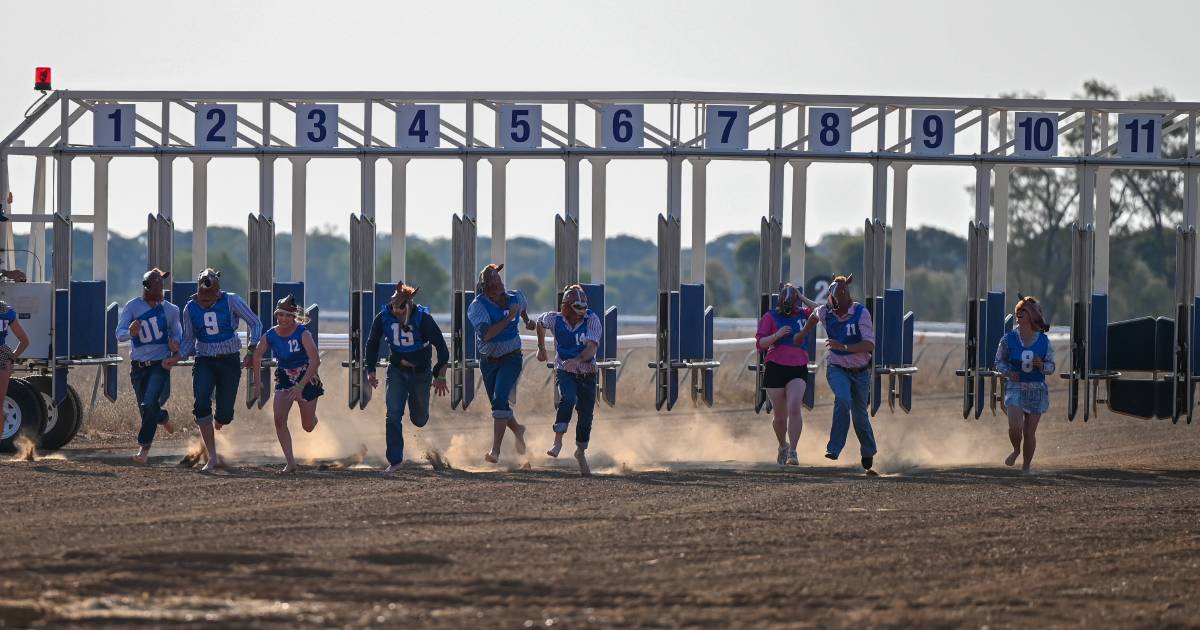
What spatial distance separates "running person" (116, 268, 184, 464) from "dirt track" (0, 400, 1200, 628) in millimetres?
580

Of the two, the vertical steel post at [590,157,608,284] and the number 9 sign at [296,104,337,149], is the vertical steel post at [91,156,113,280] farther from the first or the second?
the vertical steel post at [590,157,608,284]

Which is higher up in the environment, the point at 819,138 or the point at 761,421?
the point at 819,138

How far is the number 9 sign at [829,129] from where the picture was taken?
18172 mm

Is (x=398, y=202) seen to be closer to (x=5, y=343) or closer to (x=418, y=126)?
(x=418, y=126)

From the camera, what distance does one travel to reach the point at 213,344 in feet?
50.9

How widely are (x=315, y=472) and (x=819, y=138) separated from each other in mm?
5741

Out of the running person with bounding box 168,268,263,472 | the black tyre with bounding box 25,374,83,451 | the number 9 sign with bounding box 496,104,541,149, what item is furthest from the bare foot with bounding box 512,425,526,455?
the black tyre with bounding box 25,374,83,451

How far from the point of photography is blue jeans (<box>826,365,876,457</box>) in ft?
52.7

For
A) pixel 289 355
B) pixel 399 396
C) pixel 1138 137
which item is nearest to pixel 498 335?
pixel 399 396

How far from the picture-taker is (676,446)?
19.7 meters

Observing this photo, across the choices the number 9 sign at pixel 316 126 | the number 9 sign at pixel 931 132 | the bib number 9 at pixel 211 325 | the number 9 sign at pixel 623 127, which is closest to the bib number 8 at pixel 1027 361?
the number 9 sign at pixel 931 132

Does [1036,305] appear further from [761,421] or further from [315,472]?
[761,421]

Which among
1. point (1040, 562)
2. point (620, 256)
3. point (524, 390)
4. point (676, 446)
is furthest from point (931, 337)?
point (620, 256)

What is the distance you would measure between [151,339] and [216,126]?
3.24 metres
